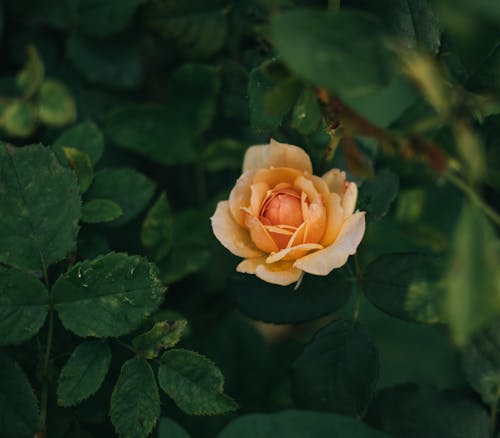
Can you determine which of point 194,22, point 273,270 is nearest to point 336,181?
point 273,270

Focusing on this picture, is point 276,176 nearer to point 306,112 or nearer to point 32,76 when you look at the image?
point 306,112

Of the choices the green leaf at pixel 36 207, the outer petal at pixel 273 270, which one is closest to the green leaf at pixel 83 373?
the green leaf at pixel 36 207

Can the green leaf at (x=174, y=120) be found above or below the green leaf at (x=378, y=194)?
below

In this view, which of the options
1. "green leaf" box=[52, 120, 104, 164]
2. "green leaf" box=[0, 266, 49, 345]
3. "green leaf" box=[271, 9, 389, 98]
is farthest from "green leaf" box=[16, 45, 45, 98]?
"green leaf" box=[271, 9, 389, 98]

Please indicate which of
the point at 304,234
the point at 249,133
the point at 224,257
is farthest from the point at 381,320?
the point at 304,234

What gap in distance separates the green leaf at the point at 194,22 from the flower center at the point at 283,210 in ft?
1.86

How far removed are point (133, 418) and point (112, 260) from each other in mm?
230

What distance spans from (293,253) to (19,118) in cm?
75

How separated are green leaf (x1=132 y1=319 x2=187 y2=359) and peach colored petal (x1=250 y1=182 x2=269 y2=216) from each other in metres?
0.20

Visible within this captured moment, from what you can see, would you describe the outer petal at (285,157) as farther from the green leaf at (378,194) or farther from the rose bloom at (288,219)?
the green leaf at (378,194)

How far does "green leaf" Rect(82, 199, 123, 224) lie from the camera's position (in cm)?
103

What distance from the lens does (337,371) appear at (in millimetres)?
978

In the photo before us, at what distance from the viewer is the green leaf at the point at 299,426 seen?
841 millimetres

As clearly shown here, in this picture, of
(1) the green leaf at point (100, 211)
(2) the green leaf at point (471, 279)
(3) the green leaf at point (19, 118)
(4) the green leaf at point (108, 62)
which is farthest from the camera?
→ (4) the green leaf at point (108, 62)
